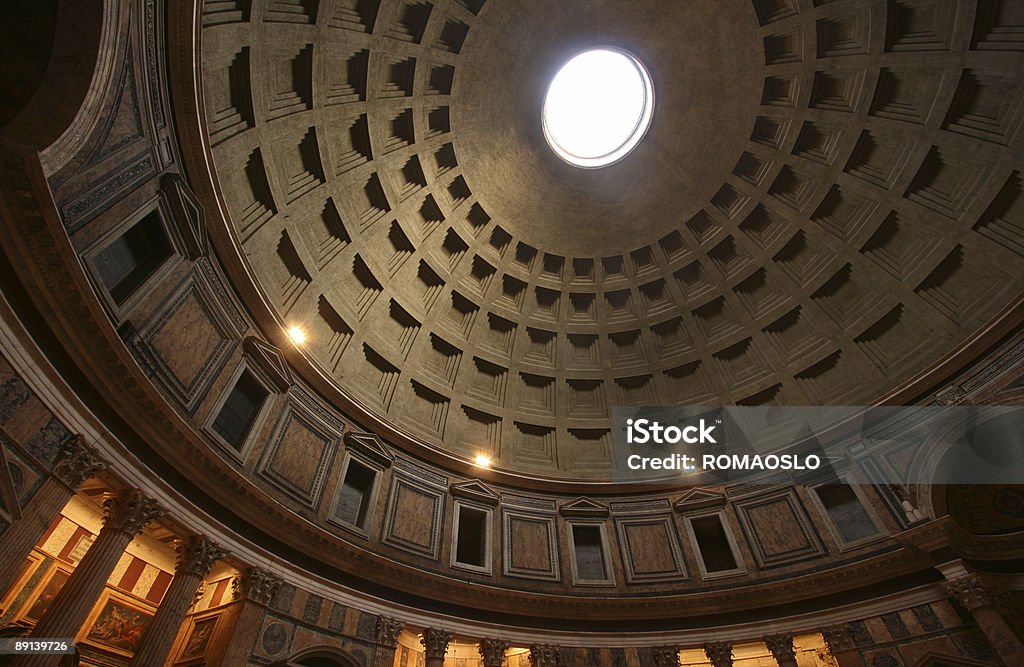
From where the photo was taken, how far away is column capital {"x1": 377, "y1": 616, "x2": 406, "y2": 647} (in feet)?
45.7

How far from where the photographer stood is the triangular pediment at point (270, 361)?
14.8 meters

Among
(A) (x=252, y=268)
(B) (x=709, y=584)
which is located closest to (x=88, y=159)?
(A) (x=252, y=268)

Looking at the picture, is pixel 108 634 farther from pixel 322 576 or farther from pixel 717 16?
pixel 717 16

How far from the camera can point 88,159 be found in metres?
9.73

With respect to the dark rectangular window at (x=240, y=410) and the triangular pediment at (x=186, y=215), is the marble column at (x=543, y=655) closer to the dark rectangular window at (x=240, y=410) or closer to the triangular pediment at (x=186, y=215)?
the dark rectangular window at (x=240, y=410)

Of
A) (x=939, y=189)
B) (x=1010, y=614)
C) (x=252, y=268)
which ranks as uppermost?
(x=939, y=189)

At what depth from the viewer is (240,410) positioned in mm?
14438

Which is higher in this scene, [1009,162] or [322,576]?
[1009,162]

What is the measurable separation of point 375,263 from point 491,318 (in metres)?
6.62

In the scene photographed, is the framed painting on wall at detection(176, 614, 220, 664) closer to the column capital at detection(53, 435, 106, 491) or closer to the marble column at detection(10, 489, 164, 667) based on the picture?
the marble column at detection(10, 489, 164, 667)

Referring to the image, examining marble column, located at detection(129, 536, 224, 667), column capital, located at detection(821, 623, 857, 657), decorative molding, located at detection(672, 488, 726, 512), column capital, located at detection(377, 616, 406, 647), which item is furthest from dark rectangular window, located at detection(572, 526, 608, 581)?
marble column, located at detection(129, 536, 224, 667)

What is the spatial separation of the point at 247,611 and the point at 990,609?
1885 centimetres

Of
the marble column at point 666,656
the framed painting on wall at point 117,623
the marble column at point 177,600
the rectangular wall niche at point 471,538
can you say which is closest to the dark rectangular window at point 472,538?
the rectangular wall niche at point 471,538

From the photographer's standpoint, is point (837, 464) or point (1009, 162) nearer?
point (1009, 162)
